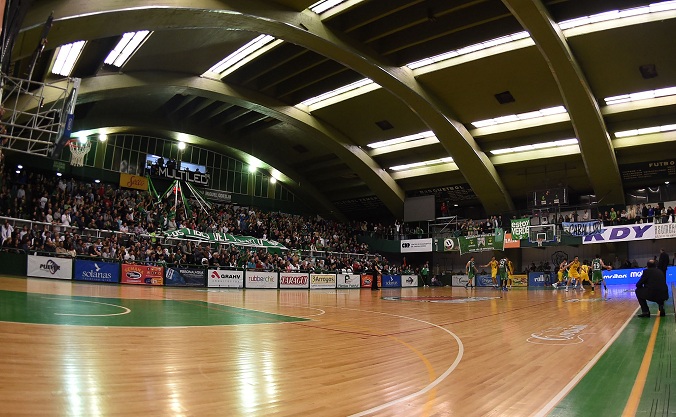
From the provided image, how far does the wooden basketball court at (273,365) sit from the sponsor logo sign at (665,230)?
82.6ft

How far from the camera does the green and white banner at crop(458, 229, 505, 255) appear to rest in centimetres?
3422

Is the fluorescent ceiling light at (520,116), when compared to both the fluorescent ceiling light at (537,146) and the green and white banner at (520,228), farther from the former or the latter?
the green and white banner at (520,228)

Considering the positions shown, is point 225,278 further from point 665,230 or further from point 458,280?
point 665,230

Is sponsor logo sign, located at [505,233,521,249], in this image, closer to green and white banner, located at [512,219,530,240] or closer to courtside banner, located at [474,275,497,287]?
green and white banner, located at [512,219,530,240]

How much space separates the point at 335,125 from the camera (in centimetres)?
3416

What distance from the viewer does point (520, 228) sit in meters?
33.7

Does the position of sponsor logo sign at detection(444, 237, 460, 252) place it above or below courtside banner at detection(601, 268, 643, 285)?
above

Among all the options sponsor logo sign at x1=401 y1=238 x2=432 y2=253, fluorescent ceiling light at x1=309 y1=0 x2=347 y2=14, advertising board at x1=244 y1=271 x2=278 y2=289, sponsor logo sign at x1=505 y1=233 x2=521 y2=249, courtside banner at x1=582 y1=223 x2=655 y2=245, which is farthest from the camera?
sponsor logo sign at x1=401 y1=238 x2=432 y2=253

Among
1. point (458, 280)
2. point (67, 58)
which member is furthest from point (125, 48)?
point (458, 280)

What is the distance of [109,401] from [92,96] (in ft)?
86.1

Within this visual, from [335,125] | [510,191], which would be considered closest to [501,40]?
[335,125]

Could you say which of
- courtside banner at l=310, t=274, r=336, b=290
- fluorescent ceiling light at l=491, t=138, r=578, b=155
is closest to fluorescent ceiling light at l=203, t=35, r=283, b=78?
courtside banner at l=310, t=274, r=336, b=290

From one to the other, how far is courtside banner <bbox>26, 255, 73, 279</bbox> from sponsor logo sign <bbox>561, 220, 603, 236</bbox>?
1208 inches

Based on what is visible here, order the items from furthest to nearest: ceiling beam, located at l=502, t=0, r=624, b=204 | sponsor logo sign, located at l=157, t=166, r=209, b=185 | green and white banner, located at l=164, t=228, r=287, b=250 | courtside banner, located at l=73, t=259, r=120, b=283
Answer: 1. sponsor logo sign, located at l=157, t=166, r=209, b=185
2. green and white banner, located at l=164, t=228, r=287, b=250
3. ceiling beam, located at l=502, t=0, r=624, b=204
4. courtside banner, located at l=73, t=259, r=120, b=283
